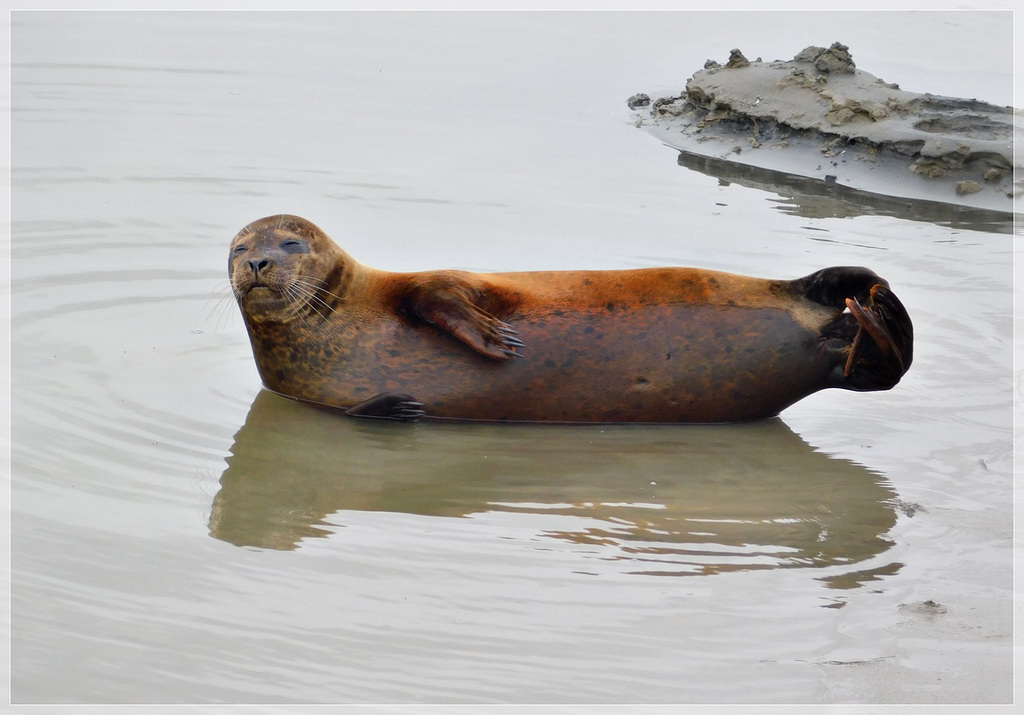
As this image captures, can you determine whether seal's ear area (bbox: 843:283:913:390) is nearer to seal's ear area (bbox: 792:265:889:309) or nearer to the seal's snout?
seal's ear area (bbox: 792:265:889:309)

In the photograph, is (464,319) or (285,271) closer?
(464,319)

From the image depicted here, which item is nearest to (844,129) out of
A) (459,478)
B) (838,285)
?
(838,285)

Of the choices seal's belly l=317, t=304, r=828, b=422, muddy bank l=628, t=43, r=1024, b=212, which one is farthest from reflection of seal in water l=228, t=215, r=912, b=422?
muddy bank l=628, t=43, r=1024, b=212

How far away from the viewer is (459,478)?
5293 mm

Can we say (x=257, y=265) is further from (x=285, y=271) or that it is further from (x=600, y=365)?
(x=600, y=365)

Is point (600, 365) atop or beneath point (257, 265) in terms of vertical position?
beneath

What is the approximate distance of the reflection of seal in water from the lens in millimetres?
5785

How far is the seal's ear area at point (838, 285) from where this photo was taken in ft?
19.4

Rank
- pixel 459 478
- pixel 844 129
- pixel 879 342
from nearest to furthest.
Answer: pixel 459 478 < pixel 879 342 < pixel 844 129

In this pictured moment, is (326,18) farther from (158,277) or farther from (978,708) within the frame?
(978,708)

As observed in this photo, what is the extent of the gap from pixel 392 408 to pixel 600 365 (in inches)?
36.7

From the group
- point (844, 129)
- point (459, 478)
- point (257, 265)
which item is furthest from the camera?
point (844, 129)

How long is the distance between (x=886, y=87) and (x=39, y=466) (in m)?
7.82

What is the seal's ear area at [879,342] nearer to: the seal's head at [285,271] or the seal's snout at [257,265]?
the seal's head at [285,271]
